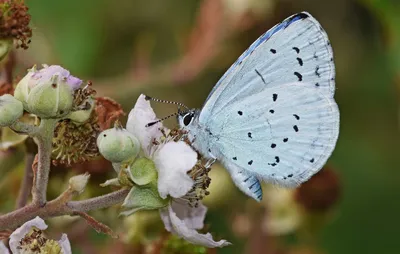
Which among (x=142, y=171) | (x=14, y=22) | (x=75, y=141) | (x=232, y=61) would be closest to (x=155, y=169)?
(x=142, y=171)

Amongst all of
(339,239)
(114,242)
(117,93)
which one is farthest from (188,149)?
(339,239)

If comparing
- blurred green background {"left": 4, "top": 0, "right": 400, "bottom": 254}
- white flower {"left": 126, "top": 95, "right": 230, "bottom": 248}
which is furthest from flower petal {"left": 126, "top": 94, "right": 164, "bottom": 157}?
blurred green background {"left": 4, "top": 0, "right": 400, "bottom": 254}

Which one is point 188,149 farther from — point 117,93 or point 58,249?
point 117,93

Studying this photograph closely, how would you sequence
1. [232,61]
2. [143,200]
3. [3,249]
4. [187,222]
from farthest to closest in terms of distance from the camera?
[232,61], [187,222], [143,200], [3,249]

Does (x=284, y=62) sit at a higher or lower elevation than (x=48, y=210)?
higher

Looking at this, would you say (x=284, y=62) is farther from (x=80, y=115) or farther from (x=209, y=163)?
(x=80, y=115)

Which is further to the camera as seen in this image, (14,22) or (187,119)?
(187,119)

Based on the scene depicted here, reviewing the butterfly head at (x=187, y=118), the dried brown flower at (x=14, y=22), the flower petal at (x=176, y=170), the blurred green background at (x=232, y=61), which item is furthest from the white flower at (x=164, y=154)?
the blurred green background at (x=232, y=61)

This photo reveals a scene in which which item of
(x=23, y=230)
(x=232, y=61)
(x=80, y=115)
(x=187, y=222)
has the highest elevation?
(x=80, y=115)
